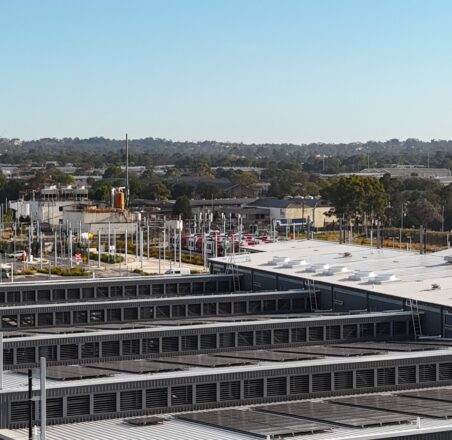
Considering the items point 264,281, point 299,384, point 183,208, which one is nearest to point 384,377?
point 299,384

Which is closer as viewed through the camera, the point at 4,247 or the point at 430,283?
the point at 430,283

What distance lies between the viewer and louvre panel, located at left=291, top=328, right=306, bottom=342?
129 ft

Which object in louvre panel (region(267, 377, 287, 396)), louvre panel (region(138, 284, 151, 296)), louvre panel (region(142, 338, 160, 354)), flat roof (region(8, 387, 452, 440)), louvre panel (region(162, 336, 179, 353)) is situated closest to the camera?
flat roof (region(8, 387, 452, 440))

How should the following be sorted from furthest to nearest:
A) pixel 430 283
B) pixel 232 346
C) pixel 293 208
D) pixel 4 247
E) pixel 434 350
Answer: pixel 293 208 → pixel 4 247 → pixel 430 283 → pixel 232 346 → pixel 434 350

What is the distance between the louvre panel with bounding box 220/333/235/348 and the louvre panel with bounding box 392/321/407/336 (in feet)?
16.2

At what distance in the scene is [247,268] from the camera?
171 ft

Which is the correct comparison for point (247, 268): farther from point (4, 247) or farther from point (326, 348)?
point (4, 247)

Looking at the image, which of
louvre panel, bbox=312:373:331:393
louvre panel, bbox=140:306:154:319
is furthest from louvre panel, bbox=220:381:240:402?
louvre panel, bbox=140:306:154:319

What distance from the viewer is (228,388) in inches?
1198

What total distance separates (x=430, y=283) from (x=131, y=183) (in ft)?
364

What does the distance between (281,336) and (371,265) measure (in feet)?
38.1

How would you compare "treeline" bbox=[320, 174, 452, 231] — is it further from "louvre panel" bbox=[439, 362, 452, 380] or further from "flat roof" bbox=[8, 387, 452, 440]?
"flat roof" bbox=[8, 387, 452, 440]

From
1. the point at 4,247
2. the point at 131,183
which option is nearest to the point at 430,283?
the point at 4,247

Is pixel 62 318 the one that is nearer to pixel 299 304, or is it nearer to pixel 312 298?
pixel 299 304
